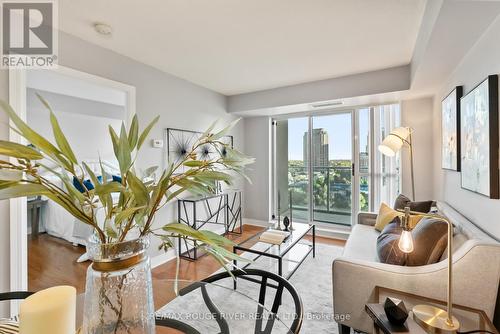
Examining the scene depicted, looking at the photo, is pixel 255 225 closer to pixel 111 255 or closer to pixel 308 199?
pixel 308 199

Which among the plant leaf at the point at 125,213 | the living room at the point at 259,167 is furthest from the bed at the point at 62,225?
the plant leaf at the point at 125,213

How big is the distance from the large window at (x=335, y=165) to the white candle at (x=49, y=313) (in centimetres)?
300

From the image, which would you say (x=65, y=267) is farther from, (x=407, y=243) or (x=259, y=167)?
(x=407, y=243)

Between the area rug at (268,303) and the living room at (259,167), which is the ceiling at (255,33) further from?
the area rug at (268,303)

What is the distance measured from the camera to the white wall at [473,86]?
151cm

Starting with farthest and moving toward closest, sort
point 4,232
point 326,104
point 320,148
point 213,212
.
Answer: point 320,148 → point 213,212 → point 326,104 → point 4,232

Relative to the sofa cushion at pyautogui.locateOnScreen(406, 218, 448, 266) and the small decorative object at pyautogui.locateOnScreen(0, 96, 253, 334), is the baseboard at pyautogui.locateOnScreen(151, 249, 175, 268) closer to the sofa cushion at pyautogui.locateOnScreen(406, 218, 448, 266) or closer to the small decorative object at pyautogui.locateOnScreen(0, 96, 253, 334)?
the small decorative object at pyautogui.locateOnScreen(0, 96, 253, 334)

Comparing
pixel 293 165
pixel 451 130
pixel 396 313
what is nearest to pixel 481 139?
pixel 451 130

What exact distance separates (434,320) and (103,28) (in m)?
3.12

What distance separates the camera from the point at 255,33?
7.16 feet

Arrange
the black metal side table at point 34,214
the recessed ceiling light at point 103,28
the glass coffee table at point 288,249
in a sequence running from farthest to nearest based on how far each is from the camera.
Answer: the black metal side table at point 34,214
the glass coffee table at point 288,249
the recessed ceiling light at point 103,28

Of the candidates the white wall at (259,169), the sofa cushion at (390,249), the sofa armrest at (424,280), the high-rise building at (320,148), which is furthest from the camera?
the white wall at (259,169)

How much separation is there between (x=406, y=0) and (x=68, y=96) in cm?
561

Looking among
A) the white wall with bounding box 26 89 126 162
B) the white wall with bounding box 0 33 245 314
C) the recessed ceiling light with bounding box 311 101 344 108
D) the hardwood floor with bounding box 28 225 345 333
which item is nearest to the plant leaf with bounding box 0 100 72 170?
the white wall with bounding box 0 33 245 314
